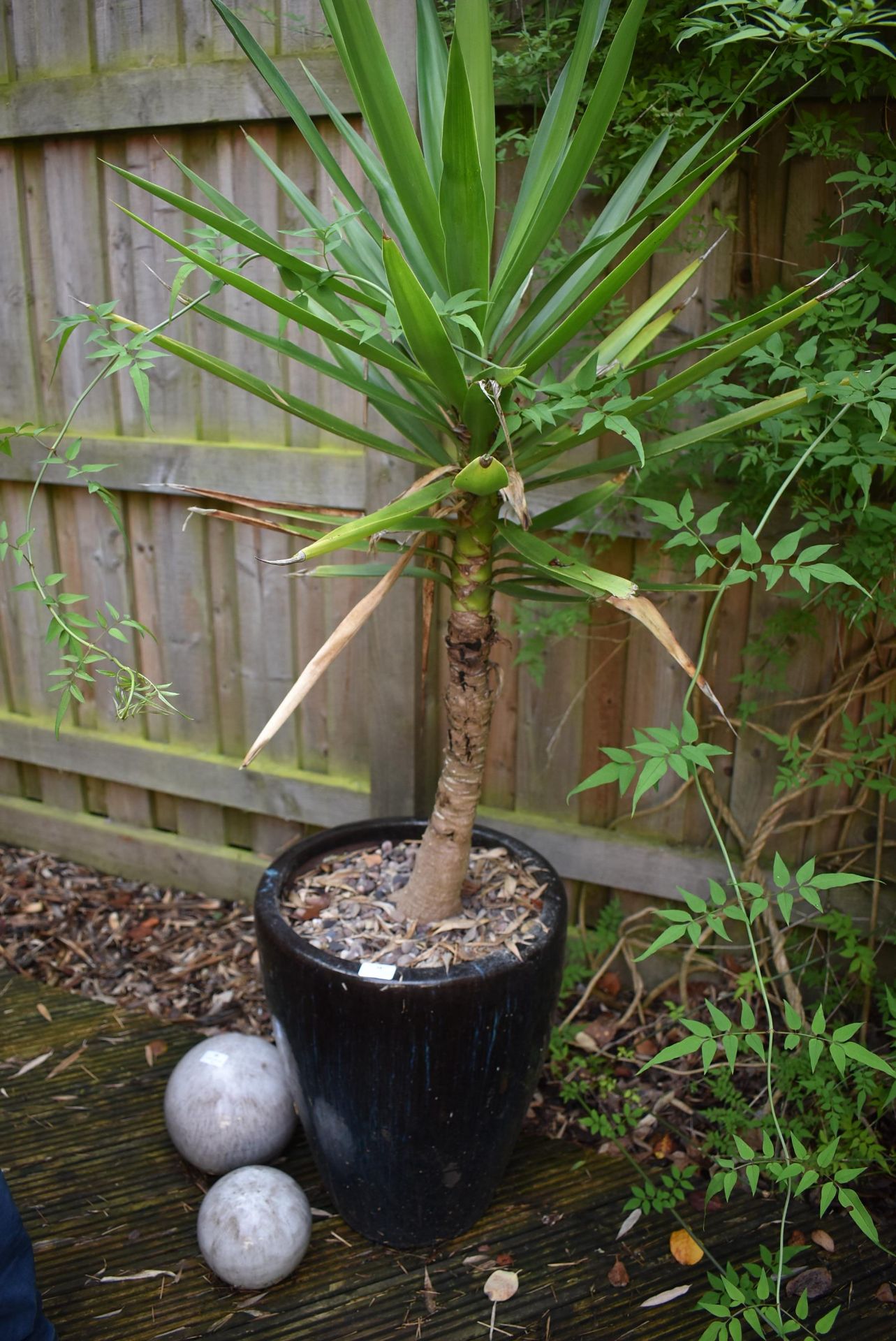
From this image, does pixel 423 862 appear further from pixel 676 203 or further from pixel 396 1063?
pixel 676 203

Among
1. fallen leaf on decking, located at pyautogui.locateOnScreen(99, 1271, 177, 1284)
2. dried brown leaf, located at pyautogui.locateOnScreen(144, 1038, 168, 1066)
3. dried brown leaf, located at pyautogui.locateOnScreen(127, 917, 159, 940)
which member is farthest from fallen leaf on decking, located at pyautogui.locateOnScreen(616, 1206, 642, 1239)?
dried brown leaf, located at pyautogui.locateOnScreen(127, 917, 159, 940)

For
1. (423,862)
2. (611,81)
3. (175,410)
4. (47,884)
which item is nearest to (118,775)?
(47,884)

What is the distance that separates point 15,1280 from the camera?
1.40 m

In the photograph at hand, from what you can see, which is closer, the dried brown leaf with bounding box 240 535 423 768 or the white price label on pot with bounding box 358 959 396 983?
the dried brown leaf with bounding box 240 535 423 768

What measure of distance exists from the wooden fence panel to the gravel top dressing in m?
0.39

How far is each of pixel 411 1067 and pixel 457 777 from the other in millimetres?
481

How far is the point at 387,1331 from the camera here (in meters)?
1.67

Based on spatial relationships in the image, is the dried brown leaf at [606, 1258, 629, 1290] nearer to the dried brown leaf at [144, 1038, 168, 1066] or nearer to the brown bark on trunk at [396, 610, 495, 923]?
the brown bark on trunk at [396, 610, 495, 923]

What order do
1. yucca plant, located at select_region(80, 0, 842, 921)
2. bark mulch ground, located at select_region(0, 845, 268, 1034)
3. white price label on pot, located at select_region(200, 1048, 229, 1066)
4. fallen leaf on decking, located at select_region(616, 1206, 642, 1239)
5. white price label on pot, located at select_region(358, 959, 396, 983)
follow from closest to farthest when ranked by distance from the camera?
yucca plant, located at select_region(80, 0, 842, 921) → white price label on pot, located at select_region(358, 959, 396, 983) → fallen leaf on decking, located at select_region(616, 1206, 642, 1239) → white price label on pot, located at select_region(200, 1048, 229, 1066) → bark mulch ground, located at select_region(0, 845, 268, 1034)

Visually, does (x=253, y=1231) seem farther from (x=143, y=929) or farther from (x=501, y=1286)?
(x=143, y=929)

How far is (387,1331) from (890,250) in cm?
195

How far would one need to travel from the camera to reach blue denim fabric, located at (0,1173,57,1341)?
54.5 inches

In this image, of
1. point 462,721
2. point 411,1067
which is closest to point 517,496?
point 462,721

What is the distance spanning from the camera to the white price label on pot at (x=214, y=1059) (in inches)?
78.1
